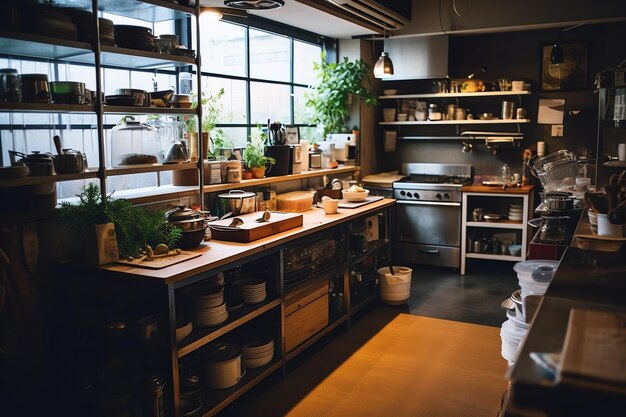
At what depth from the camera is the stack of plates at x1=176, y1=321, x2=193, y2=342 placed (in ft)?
8.73

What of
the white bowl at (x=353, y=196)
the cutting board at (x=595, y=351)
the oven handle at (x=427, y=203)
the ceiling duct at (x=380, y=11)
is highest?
the ceiling duct at (x=380, y=11)

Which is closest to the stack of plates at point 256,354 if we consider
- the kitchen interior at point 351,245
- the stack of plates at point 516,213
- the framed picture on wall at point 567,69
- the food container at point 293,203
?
the kitchen interior at point 351,245

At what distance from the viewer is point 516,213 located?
554 cm

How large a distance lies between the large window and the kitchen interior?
140 mm

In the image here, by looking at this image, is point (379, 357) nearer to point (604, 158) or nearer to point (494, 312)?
point (494, 312)

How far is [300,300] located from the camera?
3.56 metres

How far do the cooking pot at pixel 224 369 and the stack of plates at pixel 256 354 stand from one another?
0.10m

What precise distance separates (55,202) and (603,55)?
16.2 ft

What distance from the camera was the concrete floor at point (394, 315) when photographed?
314cm

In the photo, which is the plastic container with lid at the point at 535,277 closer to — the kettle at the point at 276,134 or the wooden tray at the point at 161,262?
the wooden tray at the point at 161,262

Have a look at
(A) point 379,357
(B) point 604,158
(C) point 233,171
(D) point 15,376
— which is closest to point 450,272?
(B) point 604,158

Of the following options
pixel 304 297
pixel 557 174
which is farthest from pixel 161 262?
pixel 557 174

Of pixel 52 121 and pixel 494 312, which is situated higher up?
pixel 52 121

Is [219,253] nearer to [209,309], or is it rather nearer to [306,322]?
[209,309]
